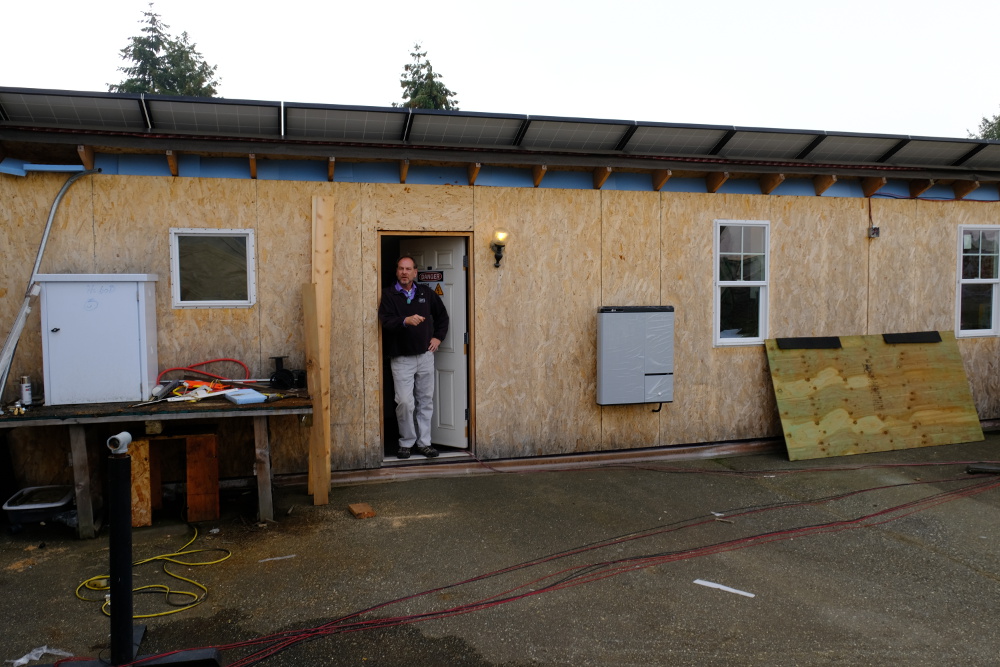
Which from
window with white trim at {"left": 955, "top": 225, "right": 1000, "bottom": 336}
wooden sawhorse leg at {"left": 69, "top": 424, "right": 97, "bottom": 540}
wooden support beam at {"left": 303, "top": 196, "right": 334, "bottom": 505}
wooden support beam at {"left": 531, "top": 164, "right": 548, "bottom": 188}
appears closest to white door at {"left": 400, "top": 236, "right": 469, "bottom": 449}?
wooden support beam at {"left": 531, "top": 164, "right": 548, "bottom": 188}

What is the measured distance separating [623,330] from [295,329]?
3301 mm

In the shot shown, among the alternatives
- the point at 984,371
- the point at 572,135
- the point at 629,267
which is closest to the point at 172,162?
the point at 572,135

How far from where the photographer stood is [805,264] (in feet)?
26.6

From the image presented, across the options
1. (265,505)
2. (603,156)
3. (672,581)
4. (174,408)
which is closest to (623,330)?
(603,156)

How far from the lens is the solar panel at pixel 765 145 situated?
290 inches

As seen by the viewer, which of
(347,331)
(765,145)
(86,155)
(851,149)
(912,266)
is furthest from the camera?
(912,266)

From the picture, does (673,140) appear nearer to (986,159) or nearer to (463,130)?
(463,130)

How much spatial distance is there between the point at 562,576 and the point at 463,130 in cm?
413

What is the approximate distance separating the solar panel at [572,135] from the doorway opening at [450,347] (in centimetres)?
119

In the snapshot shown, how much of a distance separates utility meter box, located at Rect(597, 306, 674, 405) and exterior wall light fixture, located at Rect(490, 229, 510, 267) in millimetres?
1220

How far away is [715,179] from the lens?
25.0 feet

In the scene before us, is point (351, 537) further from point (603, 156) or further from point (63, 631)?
point (603, 156)

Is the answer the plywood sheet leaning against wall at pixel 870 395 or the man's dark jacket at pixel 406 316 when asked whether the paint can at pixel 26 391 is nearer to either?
the man's dark jacket at pixel 406 316

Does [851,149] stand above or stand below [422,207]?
above
